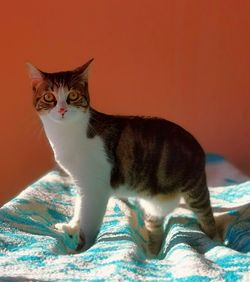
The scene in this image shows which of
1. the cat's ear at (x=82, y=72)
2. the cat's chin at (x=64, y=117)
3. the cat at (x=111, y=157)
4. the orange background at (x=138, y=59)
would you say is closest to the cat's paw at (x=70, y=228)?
the cat at (x=111, y=157)

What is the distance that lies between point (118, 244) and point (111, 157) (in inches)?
10.4

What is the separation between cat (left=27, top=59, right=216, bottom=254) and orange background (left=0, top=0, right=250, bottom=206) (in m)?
0.66

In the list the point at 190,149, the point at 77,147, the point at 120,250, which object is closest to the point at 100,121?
the point at 77,147

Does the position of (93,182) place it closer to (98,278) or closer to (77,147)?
(77,147)

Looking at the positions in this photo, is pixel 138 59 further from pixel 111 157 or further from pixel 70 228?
pixel 70 228

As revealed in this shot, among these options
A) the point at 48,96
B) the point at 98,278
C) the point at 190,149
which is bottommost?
the point at 98,278

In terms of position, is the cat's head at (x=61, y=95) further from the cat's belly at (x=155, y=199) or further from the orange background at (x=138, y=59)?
the orange background at (x=138, y=59)

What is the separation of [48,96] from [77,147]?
0.14 m

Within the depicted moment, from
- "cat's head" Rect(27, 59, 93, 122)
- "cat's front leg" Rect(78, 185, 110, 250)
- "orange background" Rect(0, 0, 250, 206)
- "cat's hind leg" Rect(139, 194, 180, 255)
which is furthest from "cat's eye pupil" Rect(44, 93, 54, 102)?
"orange background" Rect(0, 0, 250, 206)

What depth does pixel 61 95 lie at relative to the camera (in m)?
1.08

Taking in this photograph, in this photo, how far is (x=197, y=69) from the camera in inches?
73.5

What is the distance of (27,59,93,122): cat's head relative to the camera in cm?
107

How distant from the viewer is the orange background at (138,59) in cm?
183

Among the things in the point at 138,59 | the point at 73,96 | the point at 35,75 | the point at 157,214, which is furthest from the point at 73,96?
the point at 138,59
